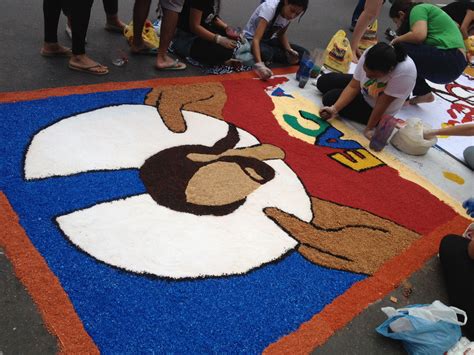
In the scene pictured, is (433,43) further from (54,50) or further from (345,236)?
(54,50)

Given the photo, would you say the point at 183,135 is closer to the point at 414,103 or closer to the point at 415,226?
the point at 415,226

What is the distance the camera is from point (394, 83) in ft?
8.58

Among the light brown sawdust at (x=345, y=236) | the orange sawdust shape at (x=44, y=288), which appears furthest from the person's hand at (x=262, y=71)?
the orange sawdust shape at (x=44, y=288)

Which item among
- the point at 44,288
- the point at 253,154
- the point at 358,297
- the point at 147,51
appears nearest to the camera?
the point at 44,288

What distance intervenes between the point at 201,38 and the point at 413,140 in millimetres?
1807

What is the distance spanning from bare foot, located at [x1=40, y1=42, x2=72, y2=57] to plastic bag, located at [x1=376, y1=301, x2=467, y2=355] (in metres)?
2.58

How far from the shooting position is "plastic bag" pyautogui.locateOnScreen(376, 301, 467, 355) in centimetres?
140

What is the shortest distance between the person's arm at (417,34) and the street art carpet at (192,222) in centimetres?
130

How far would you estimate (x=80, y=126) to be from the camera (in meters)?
2.08

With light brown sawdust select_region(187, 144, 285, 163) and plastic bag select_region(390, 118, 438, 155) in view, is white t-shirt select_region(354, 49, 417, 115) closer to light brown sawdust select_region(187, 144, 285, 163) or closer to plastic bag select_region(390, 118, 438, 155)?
plastic bag select_region(390, 118, 438, 155)

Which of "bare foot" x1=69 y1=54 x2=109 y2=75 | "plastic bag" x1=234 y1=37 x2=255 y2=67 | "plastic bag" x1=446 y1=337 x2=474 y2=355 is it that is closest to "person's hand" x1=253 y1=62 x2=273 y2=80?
"plastic bag" x1=234 y1=37 x2=255 y2=67

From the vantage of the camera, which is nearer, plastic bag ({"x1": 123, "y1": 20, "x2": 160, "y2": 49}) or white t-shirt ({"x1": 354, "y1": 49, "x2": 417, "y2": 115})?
white t-shirt ({"x1": 354, "y1": 49, "x2": 417, "y2": 115})

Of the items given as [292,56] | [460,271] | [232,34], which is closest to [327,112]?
[292,56]

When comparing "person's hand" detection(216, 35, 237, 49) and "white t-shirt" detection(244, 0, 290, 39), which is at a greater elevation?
"white t-shirt" detection(244, 0, 290, 39)
